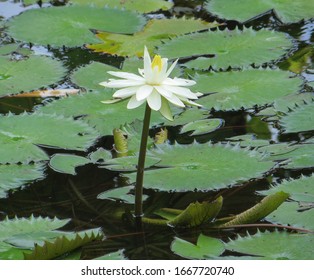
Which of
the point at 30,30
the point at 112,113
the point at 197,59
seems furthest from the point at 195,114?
the point at 30,30

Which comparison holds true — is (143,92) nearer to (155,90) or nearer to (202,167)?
(155,90)

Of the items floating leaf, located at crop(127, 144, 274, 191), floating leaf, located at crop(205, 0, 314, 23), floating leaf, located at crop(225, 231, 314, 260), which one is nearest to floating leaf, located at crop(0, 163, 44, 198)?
floating leaf, located at crop(127, 144, 274, 191)

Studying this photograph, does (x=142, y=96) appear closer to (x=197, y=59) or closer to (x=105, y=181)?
(x=105, y=181)

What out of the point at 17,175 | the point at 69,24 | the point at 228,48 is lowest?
the point at 17,175

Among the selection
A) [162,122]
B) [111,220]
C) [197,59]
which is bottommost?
[111,220]

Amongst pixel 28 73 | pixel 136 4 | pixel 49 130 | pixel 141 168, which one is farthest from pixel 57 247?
pixel 136 4
